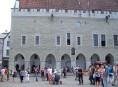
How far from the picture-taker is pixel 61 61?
40.7 m

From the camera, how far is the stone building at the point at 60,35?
3909cm

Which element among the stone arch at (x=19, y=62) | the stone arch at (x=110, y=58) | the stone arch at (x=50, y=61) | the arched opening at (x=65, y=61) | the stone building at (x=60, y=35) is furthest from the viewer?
the stone arch at (x=110, y=58)

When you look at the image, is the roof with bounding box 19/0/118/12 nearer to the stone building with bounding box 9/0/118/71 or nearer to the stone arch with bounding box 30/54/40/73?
the stone building with bounding box 9/0/118/71

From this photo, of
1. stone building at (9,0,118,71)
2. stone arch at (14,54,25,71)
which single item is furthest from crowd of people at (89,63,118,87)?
stone arch at (14,54,25,71)

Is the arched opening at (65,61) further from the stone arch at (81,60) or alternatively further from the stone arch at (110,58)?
the stone arch at (110,58)

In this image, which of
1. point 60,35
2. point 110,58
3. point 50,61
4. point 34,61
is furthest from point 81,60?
point 34,61

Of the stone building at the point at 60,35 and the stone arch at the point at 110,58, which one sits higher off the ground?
the stone building at the point at 60,35

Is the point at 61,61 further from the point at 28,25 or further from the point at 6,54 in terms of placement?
the point at 6,54

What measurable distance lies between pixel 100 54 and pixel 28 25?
1291 cm

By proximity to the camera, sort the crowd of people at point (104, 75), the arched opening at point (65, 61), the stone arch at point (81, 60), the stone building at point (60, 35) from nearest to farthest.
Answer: the crowd of people at point (104, 75) → the stone building at point (60, 35) → the arched opening at point (65, 61) → the stone arch at point (81, 60)

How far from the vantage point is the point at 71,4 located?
42375 millimetres

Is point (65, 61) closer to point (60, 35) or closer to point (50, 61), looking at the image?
point (50, 61)

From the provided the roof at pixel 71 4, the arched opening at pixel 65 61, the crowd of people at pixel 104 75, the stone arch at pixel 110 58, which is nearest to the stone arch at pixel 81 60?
the arched opening at pixel 65 61

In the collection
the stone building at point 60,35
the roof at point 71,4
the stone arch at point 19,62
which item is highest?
the roof at point 71,4
